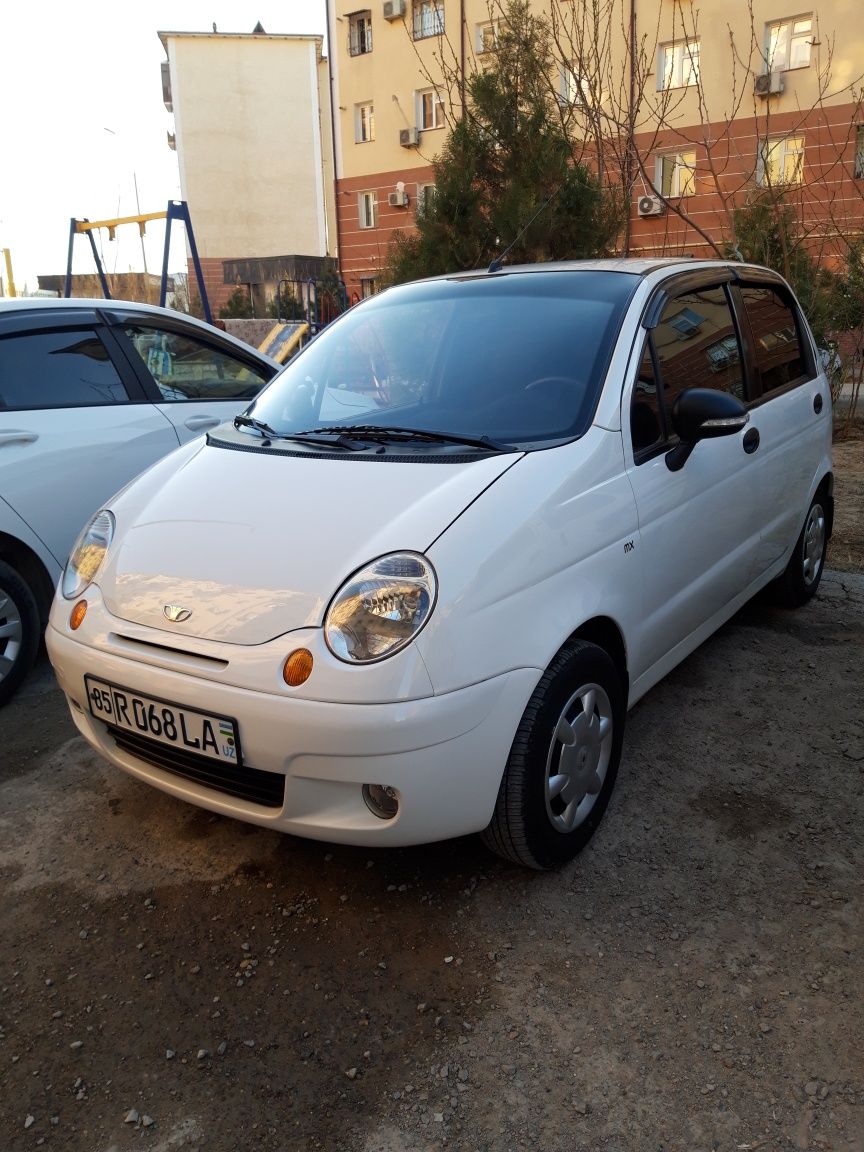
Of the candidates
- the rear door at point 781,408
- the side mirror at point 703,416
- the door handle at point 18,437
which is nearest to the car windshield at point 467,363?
the side mirror at point 703,416

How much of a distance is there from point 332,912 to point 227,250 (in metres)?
40.8

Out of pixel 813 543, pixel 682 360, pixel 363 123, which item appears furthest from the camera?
pixel 363 123

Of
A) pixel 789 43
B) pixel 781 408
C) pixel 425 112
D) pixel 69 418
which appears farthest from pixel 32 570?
pixel 425 112

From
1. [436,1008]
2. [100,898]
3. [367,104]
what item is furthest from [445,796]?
[367,104]

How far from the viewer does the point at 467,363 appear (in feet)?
10.2

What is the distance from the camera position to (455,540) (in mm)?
2266

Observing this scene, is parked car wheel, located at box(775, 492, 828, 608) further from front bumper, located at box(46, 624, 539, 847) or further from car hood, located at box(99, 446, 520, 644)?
front bumper, located at box(46, 624, 539, 847)

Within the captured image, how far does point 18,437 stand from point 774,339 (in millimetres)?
3346

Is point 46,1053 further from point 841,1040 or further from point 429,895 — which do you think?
point 841,1040

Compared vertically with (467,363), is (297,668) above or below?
below

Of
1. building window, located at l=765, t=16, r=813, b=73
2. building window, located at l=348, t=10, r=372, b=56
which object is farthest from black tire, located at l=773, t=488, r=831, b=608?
building window, located at l=348, t=10, r=372, b=56

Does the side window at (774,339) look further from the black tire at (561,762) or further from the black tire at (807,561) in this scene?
the black tire at (561,762)

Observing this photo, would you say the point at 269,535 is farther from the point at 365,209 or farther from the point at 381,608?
the point at 365,209

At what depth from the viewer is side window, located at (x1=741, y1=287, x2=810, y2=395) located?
153 inches
